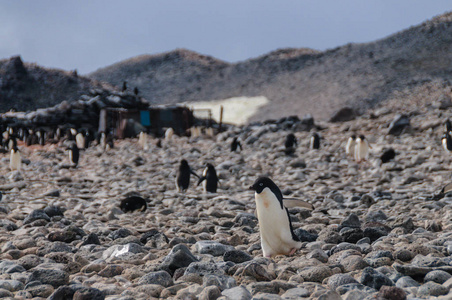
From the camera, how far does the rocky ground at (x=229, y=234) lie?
106 inches

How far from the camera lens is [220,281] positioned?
274 centimetres

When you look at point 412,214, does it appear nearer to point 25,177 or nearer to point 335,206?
point 335,206

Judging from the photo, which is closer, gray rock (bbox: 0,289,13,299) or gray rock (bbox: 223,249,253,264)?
gray rock (bbox: 0,289,13,299)

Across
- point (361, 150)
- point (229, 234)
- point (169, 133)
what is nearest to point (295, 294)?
point (229, 234)

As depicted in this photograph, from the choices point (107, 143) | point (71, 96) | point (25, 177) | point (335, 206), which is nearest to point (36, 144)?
point (107, 143)

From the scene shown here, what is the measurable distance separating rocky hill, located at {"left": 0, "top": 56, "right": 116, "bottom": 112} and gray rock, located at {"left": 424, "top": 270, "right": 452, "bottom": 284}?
28744 mm

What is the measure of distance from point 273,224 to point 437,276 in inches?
51.9

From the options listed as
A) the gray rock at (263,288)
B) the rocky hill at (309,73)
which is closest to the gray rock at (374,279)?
the gray rock at (263,288)

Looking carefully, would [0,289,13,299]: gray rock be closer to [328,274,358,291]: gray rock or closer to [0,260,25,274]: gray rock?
[0,260,25,274]: gray rock

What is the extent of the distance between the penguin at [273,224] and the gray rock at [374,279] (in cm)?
107

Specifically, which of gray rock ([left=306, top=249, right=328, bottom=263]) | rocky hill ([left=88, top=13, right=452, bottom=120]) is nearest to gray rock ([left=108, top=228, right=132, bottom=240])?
gray rock ([left=306, top=249, right=328, bottom=263])

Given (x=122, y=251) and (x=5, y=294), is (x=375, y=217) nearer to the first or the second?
(x=122, y=251)

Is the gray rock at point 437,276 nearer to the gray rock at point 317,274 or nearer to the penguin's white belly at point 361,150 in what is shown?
the gray rock at point 317,274

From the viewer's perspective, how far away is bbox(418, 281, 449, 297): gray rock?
2.43 m
